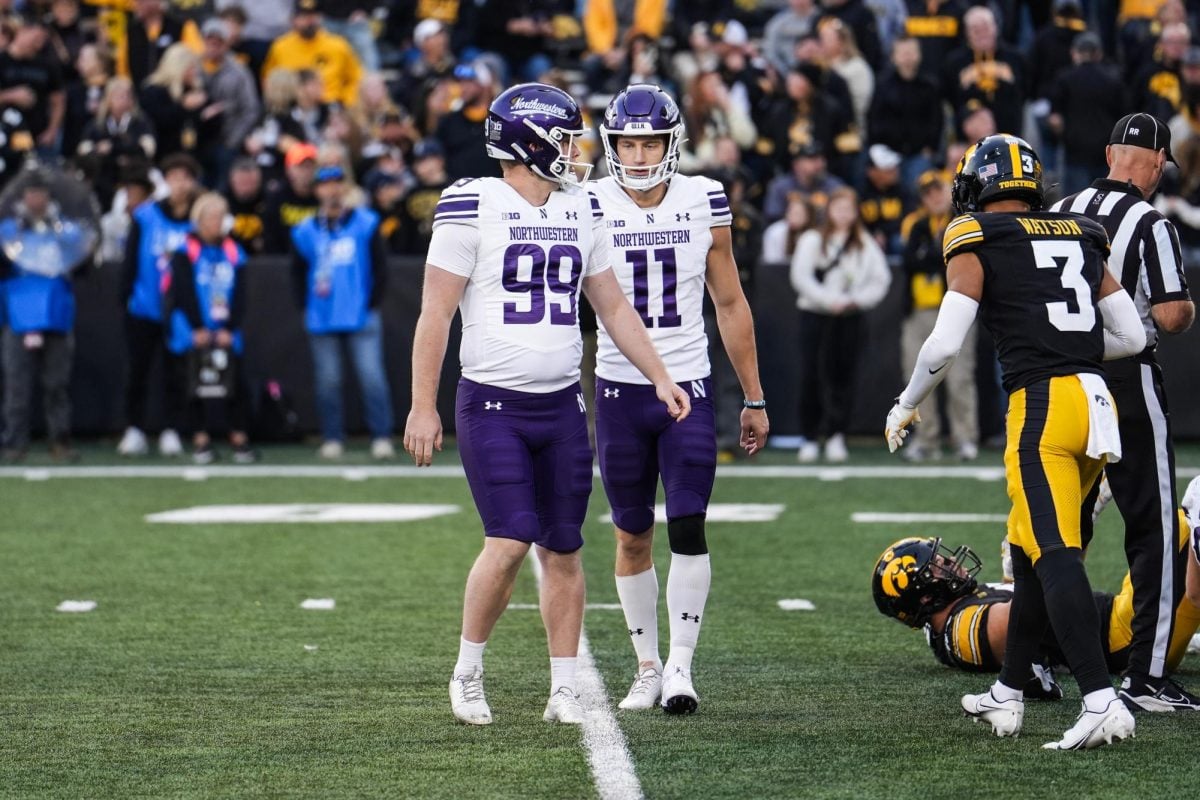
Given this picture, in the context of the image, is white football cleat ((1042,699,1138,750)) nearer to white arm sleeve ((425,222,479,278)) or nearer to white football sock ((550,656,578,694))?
white football sock ((550,656,578,694))

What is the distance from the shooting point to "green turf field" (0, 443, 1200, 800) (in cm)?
494

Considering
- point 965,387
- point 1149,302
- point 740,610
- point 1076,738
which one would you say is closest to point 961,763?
point 1076,738

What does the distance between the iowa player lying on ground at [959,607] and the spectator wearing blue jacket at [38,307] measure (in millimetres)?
8617

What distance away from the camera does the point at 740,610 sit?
25.8 ft

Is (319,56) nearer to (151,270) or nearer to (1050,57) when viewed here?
(151,270)

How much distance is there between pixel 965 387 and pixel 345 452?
15.4 feet

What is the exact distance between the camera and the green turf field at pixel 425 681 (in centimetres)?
494

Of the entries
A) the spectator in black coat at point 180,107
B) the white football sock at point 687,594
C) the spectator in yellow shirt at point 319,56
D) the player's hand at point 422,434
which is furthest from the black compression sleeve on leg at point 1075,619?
the spectator in yellow shirt at point 319,56

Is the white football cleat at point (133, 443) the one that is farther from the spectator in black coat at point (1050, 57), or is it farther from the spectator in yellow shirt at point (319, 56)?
the spectator in black coat at point (1050, 57)

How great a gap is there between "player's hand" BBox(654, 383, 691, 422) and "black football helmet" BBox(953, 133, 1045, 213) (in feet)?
3.33

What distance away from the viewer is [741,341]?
6.22m

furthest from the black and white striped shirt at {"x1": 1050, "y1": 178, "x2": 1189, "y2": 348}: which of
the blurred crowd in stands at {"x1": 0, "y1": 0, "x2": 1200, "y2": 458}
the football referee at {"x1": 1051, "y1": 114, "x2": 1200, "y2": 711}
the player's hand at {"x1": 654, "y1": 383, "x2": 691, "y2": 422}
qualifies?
the blurred crowd in stands at {"x1": 0, "y1": 0, "x2": 1200, "y2": 458}

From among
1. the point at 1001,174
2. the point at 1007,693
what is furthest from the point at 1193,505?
the point at 1001,174

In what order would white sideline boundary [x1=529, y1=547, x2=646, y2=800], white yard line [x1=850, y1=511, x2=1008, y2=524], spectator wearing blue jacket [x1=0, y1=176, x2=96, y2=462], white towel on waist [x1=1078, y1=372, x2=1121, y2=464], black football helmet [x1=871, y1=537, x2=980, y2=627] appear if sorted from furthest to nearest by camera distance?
spectator wearing blue jacket [x1=0, y1=176, x2=96, y2=462] < white yard line [x1=850, y1=511, x2=1008, y2=524] < black football helmet [x1=871, y1=537, x2=980, y2=627] < white towel on waist [x1=1078, y1=372, x2=1121, y2=464] < white sideline boundary [x1=529, y1=547, x2=646, y2=800]
